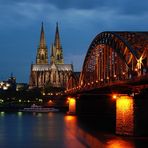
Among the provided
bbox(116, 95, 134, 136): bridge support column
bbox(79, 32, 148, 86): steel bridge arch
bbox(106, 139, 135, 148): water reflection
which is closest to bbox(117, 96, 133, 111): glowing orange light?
bbox(116, 95, 134, 136): bridge support column

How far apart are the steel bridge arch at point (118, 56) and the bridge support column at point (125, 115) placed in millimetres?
2770

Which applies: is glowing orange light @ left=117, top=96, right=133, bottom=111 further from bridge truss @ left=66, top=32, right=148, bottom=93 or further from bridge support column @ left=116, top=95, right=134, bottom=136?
bridge truss @ left=66, top=32, right=148, bottom=93

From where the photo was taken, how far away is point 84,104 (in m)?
113

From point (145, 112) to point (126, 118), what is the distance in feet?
7.91

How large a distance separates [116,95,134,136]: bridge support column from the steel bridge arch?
2.77m

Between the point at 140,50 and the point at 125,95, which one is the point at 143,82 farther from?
the point at 140,50

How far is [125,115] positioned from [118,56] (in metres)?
15.6

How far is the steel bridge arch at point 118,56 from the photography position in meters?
55.3

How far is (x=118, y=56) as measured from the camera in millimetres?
66250

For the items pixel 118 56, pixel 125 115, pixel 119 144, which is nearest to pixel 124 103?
pixel 125 115

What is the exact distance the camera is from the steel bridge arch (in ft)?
181

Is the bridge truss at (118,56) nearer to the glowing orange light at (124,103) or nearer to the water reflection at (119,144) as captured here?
the glowing orange light at (124,103)

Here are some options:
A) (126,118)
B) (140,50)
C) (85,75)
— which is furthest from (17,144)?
(85,75)

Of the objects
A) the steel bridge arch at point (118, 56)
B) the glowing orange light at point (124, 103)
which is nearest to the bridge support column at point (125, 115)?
the glowing orange light at point (124, 103)
